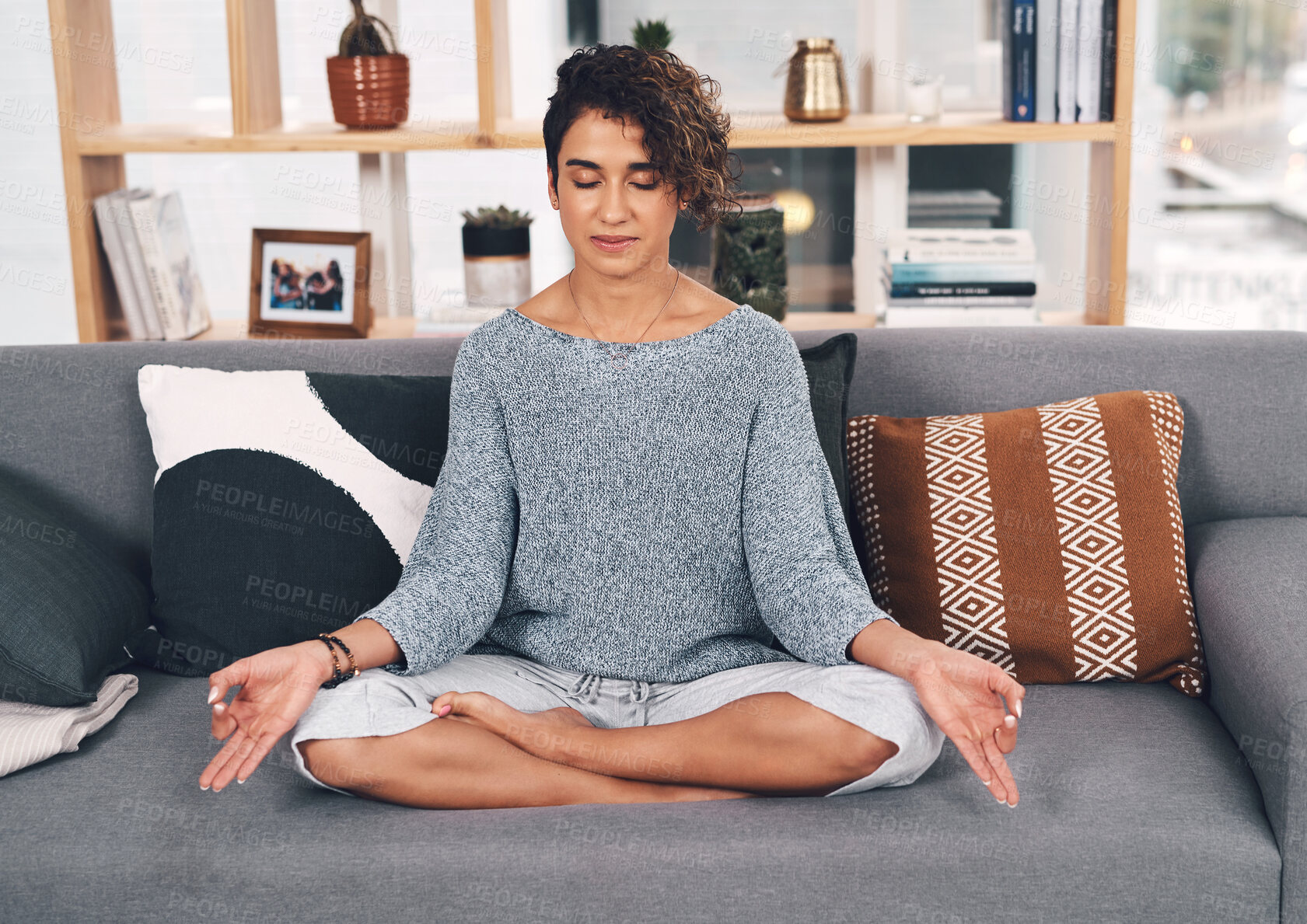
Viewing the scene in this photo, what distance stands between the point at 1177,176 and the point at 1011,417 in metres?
1.93

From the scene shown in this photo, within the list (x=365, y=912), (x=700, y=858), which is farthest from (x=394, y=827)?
(x=700, y=858)

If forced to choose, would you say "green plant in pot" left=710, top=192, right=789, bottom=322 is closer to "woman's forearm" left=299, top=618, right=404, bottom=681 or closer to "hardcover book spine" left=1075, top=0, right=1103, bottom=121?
"hardcover book spine" left=1075, top=0, right=1103, bottom=121

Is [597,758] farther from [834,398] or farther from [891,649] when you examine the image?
[834,398]

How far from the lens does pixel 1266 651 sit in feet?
4.54

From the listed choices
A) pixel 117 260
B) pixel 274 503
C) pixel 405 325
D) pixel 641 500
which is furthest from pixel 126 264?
pixel 641 500

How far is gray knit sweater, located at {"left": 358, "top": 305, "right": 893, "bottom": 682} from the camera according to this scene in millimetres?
1502

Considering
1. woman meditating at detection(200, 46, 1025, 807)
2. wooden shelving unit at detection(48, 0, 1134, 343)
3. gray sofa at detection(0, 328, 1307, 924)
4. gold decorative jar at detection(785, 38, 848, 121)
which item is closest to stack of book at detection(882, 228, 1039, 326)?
wooden shelving unit at detection(48, 0, 1134, 343)

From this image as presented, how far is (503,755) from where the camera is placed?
1320 mm

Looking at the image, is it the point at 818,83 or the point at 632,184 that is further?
the point at 818,83

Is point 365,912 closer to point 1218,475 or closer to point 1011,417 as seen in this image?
point 1011,417

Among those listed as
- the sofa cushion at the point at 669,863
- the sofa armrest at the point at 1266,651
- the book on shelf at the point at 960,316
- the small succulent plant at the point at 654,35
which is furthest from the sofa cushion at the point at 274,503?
the sofa armrest at the point at 1266,651

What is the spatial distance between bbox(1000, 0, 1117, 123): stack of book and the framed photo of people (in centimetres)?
118

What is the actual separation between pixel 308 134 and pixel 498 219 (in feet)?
1.17

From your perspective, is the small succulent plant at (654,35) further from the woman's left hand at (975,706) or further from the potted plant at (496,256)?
the woman's left hand at (975,706)
